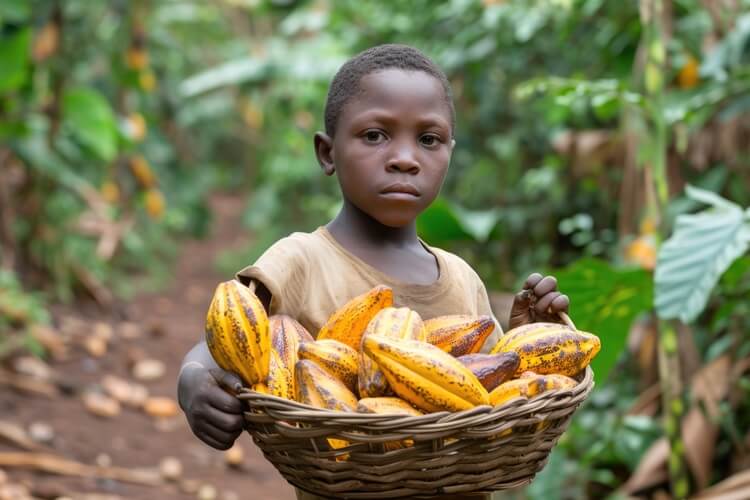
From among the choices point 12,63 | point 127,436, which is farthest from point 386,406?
point 12,63

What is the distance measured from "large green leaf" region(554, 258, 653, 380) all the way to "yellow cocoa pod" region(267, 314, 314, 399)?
3.60ft

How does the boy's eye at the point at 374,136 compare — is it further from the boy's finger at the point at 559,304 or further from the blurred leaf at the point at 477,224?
the blurred leaf at the point at 477,224

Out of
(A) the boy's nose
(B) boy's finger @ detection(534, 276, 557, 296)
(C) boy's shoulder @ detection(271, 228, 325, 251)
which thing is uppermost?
(A) the boy's nose

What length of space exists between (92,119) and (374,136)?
3958 millimetres

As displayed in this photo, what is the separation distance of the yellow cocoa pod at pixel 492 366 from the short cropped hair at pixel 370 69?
0.45m

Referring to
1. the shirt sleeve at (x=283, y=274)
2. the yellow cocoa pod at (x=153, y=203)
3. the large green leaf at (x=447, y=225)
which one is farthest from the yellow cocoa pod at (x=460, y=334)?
the yellow cocoa pod at (x=153, y=203)

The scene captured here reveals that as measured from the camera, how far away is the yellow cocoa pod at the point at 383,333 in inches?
57.4

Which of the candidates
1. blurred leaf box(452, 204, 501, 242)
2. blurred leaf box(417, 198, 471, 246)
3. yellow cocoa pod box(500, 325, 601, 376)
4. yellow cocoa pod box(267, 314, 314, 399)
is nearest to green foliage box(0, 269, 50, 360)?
blurred leaf box(417, 198, 471, 246)

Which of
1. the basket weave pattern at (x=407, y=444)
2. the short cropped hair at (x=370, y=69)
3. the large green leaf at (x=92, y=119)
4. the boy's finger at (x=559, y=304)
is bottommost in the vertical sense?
the basket weave pattern at (x=407, y=444)

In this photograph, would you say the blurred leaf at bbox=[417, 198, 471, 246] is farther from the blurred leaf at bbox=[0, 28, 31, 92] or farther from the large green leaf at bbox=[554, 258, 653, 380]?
the blurred leaf at bbox=[0, 28, 31, 92]

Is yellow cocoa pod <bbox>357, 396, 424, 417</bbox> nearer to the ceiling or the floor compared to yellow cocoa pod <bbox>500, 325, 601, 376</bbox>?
nearer to the floor

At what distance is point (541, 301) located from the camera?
1738 millimetres

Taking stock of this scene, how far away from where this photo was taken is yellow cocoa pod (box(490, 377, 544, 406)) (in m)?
1.46

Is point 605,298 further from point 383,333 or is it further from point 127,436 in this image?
point 127,436
